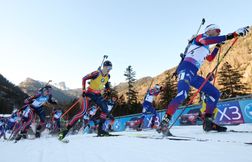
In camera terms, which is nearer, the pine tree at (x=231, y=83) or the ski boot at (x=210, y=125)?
the ski boot at (x=210, y=125)

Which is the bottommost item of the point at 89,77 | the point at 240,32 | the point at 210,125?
the point at 210,125

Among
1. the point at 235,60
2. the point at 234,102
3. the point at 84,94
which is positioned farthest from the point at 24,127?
the point at 235,60

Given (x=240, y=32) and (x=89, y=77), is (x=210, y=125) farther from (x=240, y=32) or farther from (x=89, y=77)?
(x=89, y=77)

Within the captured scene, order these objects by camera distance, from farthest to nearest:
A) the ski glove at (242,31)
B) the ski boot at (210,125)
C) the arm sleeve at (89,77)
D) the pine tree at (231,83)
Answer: the pine tree at (231,83) → the arm sleeve at (89,77) → the ski boot at (210,125) → the ski glove at (242,31)

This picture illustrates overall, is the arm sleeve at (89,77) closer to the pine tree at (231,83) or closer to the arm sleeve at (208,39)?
the arm sleeve at (208,39)

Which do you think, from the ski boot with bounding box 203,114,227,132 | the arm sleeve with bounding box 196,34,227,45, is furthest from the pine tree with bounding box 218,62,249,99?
the arm sleeve with bounding box 196,34,227,45

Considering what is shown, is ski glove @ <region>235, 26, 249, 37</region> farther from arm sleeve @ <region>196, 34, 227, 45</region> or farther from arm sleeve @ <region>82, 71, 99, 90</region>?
arm sleeve @ <region>82, 71, 99, 90</region>

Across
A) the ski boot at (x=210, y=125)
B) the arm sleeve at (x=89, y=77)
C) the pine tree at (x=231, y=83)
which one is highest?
the pine tree at (x=231, y=83)

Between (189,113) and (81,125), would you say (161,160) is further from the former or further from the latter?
(81,125)

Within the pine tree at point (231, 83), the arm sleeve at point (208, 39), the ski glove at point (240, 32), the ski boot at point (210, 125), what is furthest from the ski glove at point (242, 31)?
the pine tree at point (231, 83)

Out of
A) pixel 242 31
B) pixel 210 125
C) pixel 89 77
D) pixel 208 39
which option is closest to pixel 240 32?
pixel 242 31

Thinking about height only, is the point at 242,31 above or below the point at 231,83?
below

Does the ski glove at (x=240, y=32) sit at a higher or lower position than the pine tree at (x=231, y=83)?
lower

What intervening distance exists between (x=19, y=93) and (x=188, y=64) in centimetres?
12118
